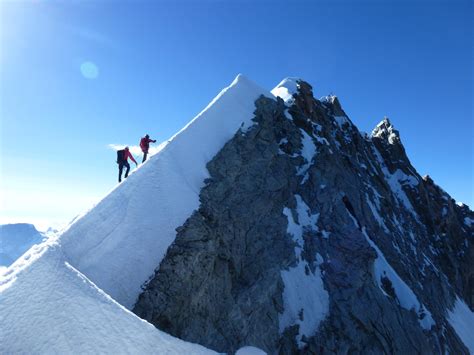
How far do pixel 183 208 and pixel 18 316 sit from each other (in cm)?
884

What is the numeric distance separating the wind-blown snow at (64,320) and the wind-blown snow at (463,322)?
125 feet

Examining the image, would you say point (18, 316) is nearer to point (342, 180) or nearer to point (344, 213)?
point (344, 213)

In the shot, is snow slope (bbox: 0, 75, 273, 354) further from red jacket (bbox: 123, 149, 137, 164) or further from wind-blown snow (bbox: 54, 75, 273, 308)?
red jacket (bbox: 123, 149, 137, 164)

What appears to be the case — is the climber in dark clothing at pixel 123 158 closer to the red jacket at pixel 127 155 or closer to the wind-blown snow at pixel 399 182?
the red jacket at pixel 127 155

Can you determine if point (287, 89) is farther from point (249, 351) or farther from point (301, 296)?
point (249, 351)

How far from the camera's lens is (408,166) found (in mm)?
63094

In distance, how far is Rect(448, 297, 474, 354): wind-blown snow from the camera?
36.4 metres

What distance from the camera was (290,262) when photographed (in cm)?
2009

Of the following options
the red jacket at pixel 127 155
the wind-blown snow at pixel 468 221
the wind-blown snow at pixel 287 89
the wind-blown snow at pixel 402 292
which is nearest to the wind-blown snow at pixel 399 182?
the wind-blown snow at pixel 468 221

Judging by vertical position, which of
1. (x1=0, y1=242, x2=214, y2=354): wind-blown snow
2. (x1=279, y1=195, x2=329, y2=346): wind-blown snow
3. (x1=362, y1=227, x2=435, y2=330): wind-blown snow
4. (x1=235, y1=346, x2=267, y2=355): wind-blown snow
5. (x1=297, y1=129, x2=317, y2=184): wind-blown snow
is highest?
(x1=297, y1=129, x2=317, y2=184): wind-blown snow

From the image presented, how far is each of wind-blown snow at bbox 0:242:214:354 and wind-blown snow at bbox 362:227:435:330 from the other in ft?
67.4

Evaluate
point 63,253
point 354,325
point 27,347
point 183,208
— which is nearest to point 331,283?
point 354,325

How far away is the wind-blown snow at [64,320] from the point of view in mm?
8781

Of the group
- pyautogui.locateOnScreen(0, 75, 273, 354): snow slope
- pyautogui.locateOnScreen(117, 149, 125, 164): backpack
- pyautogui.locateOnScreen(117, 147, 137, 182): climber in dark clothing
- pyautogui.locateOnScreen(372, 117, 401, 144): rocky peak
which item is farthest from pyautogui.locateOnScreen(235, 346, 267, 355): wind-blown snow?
pyautogui.locateOnScreen(372, 117, 401, 144): rocky peak
